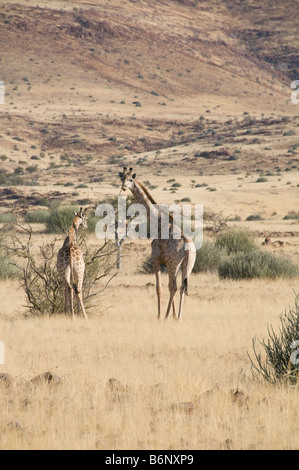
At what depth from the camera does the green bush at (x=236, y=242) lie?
21.2m

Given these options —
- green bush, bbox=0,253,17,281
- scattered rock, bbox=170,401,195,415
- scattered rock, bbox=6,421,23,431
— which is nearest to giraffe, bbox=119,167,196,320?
scattered rock, bbox=170,401,195,415

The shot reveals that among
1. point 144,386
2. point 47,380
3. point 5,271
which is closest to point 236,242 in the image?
point 5,271

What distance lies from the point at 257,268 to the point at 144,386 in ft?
34.6

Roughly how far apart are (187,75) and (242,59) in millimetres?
17167

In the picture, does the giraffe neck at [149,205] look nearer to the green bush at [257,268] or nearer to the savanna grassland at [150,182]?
the savanna grassland at [150,182]

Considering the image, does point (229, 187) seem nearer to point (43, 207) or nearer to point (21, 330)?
point (43, 207)

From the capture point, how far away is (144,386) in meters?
6.67

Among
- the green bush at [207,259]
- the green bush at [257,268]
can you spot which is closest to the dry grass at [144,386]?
the green bush at [257,268]

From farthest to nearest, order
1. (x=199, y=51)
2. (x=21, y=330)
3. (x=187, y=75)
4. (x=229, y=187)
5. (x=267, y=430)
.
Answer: (x=199, y=51), (x=187, y=75), (x=229, y=187), (x=21, y=330), (x=267, y=430)

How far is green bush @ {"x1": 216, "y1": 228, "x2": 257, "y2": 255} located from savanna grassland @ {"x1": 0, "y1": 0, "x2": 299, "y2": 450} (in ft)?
5.36

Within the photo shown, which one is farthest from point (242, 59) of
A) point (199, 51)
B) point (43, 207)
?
point (43, 207)

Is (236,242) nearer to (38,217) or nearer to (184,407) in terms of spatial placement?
(38,217)
